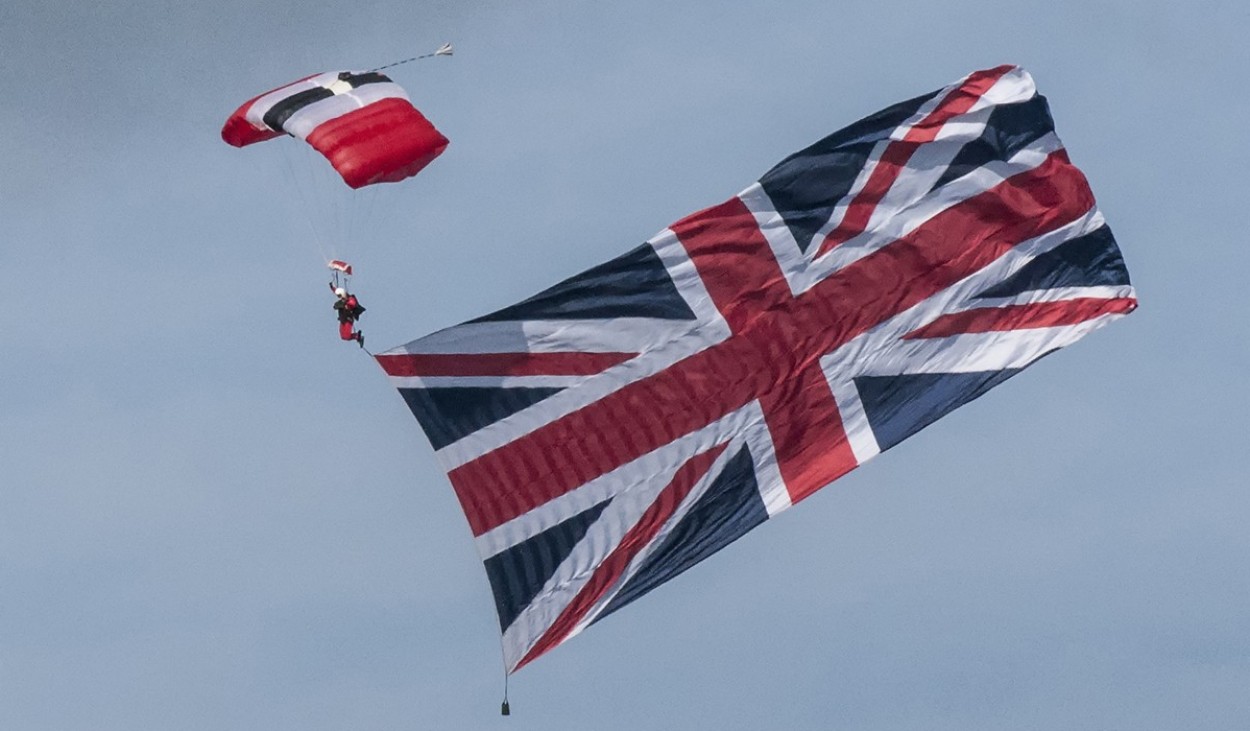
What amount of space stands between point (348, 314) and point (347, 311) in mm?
52

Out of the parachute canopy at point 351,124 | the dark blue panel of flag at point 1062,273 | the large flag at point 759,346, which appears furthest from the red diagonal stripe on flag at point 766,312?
the parachute canopy at point 351,124

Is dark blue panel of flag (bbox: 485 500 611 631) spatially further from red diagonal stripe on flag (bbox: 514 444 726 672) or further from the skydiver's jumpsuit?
the skydiver's jumpsuit

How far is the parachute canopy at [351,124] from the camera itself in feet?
118

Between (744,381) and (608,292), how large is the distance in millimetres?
2052

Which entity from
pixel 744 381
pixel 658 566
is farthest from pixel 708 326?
pixel 658 566

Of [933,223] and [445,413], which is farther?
[933,223]

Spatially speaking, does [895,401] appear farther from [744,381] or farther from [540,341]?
[540,341]

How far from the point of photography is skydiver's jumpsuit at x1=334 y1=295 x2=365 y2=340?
38.3m

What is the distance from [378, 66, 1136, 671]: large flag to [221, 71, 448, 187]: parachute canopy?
284cm

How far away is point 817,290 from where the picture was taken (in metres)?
35.8

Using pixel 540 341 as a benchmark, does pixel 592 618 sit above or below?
below

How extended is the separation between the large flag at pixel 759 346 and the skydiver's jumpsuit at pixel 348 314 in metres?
4.44

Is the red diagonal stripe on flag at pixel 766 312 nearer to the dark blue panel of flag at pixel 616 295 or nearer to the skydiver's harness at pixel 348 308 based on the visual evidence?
the dark blue panel of flag at pixel 616 295

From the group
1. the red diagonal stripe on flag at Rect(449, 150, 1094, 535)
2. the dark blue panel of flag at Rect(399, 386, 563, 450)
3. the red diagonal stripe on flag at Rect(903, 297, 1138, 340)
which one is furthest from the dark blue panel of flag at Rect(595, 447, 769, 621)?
the red diagonal stripe on flag at Rect(903, 297, 1138, 340)
